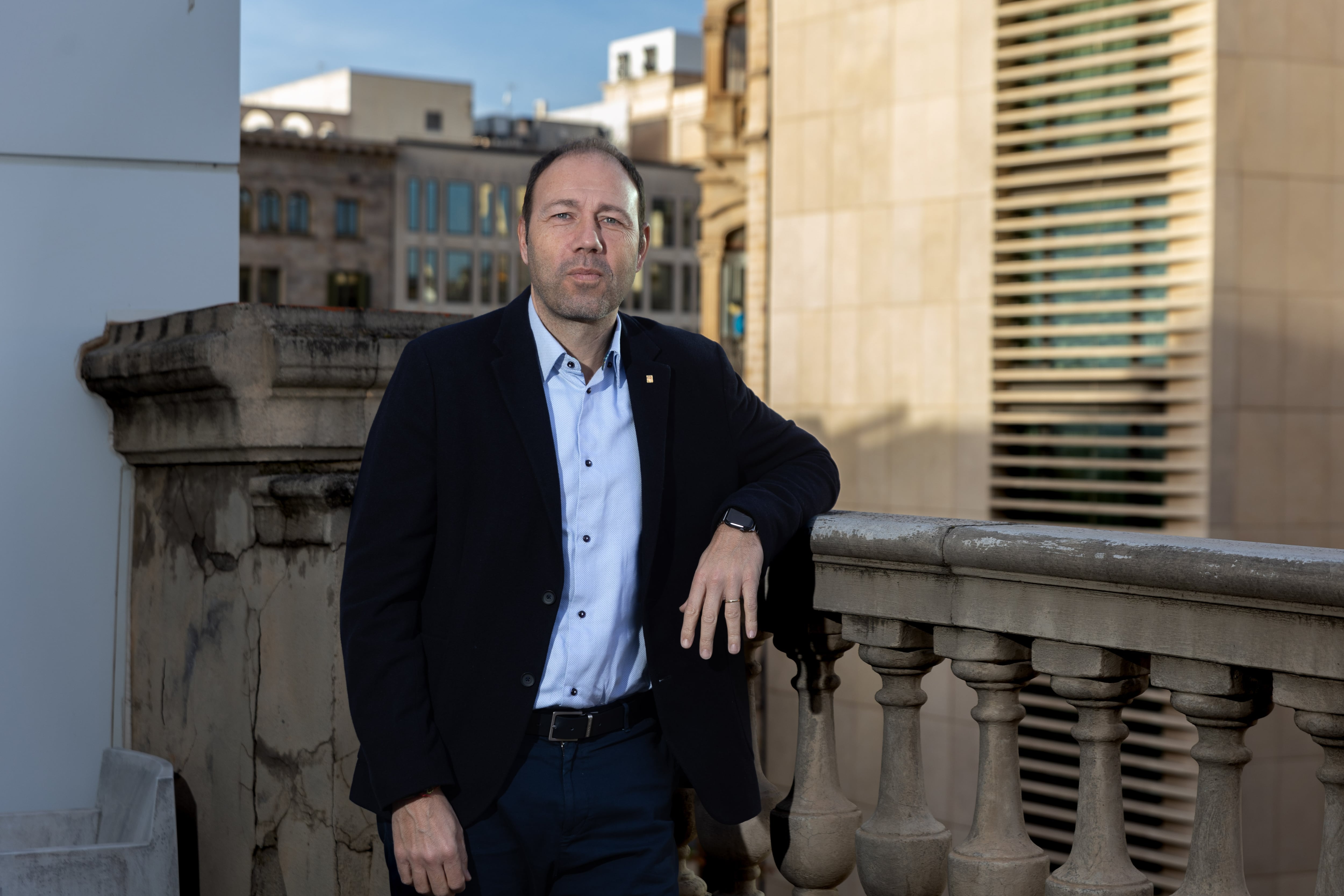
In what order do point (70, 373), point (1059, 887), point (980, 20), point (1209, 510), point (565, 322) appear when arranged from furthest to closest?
point (980, 20) < point (1209, 510) < point (70, 373) < point (565, 322) < point (1059, 887)

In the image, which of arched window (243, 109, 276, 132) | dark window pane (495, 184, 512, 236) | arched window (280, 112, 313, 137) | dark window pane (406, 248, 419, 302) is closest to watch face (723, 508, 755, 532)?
arched window (243, 109, 276, 132)

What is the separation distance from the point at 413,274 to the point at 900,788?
65.7 m

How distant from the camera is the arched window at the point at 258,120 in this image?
67125 millimetres

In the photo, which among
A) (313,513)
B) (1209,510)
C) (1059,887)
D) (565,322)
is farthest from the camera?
(1209,510)

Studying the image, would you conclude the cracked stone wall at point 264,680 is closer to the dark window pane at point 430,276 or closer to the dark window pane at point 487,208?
the dark window pane at point 430,276

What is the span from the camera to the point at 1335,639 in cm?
190

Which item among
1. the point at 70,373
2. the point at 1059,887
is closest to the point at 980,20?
the point at 70,373

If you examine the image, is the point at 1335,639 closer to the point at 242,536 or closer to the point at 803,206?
the point at 242,536

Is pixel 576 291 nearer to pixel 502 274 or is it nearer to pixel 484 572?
pixel 484 572

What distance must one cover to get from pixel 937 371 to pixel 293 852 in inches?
475

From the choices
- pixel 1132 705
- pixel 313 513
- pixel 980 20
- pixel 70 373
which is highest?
pixel 980 20

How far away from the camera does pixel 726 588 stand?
2406mm

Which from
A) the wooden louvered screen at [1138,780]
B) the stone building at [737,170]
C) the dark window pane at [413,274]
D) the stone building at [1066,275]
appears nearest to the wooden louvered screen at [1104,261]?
the stone building at [1066,275]

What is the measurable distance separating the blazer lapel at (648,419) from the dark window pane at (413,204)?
64.3m
